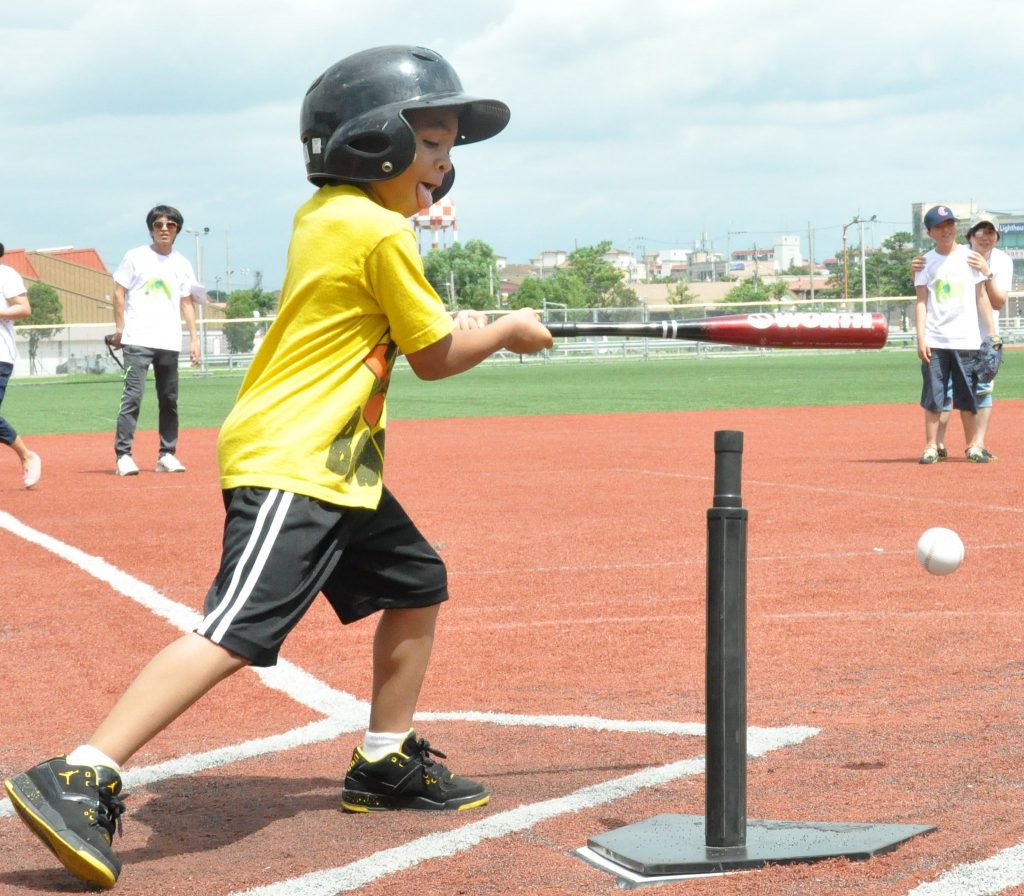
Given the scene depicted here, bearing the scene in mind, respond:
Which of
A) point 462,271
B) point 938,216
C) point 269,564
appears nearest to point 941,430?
point 938,216

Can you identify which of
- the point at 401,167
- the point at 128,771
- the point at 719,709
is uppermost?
the point at 401,167

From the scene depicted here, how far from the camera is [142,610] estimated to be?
676 centimetres

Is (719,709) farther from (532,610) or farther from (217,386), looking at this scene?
(217,386)

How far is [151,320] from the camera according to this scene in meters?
13.0

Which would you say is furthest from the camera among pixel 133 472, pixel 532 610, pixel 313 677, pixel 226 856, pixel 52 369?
pixel 52 369

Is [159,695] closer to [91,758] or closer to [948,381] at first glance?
[91,758]

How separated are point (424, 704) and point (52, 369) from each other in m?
60.4

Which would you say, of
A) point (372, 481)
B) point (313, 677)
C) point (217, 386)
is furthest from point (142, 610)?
point (217, 386)

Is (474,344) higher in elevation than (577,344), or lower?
higher

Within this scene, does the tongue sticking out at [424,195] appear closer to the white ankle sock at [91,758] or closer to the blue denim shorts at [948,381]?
the white ankle sock at [91,758]

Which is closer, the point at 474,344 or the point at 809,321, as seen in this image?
the point at 474,344

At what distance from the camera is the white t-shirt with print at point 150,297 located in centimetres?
1292

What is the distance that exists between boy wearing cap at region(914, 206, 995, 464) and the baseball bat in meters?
8.65

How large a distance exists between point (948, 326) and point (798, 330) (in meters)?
9.00
